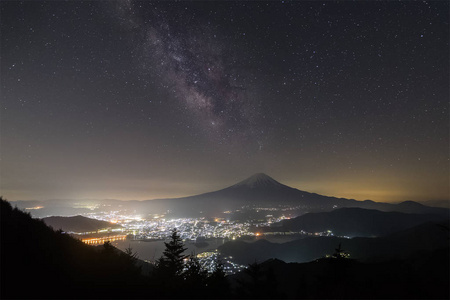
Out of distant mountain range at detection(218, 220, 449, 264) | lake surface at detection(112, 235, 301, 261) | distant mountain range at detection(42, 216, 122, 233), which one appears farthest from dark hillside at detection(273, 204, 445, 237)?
distant mountain range at detection(42, 216, 122, 233)

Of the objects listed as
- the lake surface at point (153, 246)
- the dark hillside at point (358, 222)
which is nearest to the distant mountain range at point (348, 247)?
the lake surface at point (153, 246)

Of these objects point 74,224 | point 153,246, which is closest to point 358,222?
point 153,246

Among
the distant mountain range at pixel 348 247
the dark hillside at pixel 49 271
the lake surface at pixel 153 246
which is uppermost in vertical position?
the dark hillside at pixel 49 271

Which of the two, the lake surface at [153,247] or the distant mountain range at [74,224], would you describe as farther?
the distant mountain range at [74,224]

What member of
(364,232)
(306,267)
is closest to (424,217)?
(364,232)

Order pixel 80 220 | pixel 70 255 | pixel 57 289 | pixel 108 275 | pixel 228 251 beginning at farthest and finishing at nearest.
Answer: pixel 80 220, pixel 228 251, pixel 70 255, pixel 108 275, pixel 57 289

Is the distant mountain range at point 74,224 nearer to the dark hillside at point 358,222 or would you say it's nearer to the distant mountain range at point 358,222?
the distant mountain range at point 358,222

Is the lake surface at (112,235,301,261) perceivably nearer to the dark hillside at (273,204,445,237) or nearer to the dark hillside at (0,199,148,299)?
the dark hillside at (273,204,445,237)

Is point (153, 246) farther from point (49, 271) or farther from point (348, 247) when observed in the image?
point (49, 271)

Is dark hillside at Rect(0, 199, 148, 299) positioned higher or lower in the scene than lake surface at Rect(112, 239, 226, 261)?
higher

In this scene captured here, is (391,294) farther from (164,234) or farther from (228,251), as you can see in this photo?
(164,234)

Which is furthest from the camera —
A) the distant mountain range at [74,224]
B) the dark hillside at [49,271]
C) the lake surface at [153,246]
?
the distant mountain range at [74,224]
